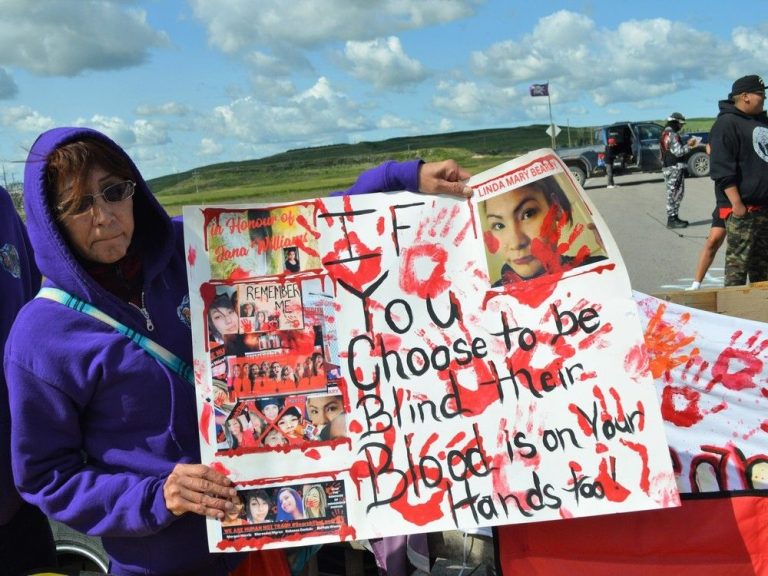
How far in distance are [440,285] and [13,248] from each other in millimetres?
1250

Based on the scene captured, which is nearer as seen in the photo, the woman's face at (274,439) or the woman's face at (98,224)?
the woman's face at (98,224)

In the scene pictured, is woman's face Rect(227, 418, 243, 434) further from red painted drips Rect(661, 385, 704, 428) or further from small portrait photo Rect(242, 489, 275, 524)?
red painted drips Rect(661, 385, 704, 428)

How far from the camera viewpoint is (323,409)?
71.5 inches

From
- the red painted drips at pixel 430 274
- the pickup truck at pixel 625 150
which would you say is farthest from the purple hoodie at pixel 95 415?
the pickup truck at pixel 625 150

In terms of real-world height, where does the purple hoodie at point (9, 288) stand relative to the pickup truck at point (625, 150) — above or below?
below

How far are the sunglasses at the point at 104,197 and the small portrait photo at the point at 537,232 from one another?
880mm

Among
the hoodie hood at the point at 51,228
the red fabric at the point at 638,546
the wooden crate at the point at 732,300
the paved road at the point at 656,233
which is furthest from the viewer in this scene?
the paved road at the point at 656,233

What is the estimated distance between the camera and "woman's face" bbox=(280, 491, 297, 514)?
5.82 feet

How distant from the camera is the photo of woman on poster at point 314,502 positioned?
5.85 feet

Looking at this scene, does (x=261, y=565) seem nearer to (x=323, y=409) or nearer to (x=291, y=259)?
(x=323, y=409)

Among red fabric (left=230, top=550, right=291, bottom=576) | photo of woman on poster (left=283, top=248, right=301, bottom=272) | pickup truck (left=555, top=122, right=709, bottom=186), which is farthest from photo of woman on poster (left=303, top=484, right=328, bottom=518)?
pickup truck (left=555, top=122, right=709, bottom=186)

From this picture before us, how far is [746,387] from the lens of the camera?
2.35 m

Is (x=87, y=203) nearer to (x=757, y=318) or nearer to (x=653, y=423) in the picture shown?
(x=653, y=423)

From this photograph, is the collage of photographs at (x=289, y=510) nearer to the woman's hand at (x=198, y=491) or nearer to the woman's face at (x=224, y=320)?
the woman's hand at (x=198, y=491)
